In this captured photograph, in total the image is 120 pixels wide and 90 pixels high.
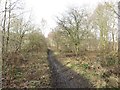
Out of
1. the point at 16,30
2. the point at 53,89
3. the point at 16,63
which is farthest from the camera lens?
the point at 16,30

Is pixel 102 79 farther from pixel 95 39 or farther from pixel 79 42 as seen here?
pixel 95 39

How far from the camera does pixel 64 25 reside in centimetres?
3916

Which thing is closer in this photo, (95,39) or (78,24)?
(78,24)

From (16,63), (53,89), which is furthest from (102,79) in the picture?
(16,63)

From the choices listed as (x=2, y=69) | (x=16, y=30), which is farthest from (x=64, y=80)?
(x=16, y=30)

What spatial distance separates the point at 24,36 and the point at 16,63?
1546 cm

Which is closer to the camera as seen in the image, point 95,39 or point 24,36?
point 24,36

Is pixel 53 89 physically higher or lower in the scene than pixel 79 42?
lower

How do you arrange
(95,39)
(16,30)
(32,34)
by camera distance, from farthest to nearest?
1. (95,39)
2. (32,34)
3. (16,30)

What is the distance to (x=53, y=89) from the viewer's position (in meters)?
13.8

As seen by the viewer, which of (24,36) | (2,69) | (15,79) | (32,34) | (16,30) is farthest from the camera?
(32,34)

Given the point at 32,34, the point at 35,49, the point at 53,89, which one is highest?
the point at 32,34

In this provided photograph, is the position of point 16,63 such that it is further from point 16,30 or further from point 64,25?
point 64,25

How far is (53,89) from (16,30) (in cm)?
2197
